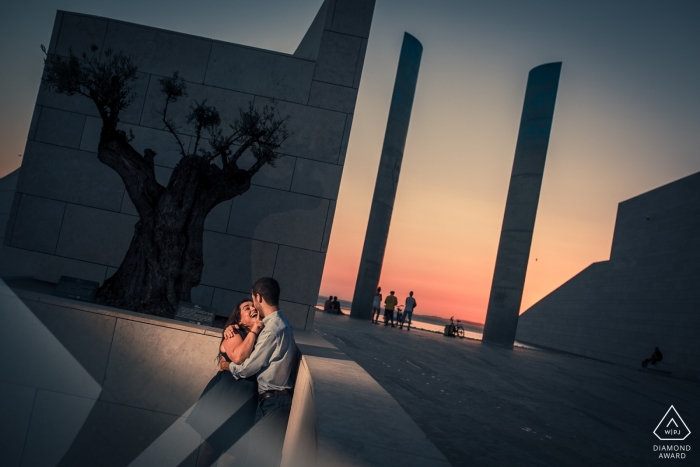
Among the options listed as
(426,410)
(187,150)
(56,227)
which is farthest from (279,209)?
(426,410)

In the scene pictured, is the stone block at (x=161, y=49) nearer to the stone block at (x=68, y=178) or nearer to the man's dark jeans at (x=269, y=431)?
the stone block at (x=68, y=178)

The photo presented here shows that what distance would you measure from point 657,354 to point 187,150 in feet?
87.4

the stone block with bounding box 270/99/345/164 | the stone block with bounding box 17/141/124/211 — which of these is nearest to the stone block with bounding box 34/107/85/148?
the stone block with bounding box 17/141/124/211

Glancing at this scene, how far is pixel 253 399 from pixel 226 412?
26cm

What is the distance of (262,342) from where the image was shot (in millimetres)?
4680

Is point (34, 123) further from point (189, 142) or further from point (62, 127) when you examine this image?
point (189, 142)

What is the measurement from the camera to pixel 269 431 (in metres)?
4.58

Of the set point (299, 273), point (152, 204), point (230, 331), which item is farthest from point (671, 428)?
point (152, 204)

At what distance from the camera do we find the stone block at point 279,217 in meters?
11.9

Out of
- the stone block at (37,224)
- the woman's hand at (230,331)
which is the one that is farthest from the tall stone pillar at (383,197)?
the woman's hand at (230,331)

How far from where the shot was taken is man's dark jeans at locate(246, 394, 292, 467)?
4590mm

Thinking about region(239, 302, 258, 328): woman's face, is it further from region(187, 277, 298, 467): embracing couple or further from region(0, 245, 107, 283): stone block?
region(0, 245, 107, 283): stone block

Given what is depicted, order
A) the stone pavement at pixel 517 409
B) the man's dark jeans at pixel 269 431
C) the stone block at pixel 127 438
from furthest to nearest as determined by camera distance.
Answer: the stone block at pixel 127 438, the stone pavement at pixel 517 409, the man's dark jeans at pixel 269 431

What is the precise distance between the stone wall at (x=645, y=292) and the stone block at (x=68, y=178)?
A: 1032 inches
